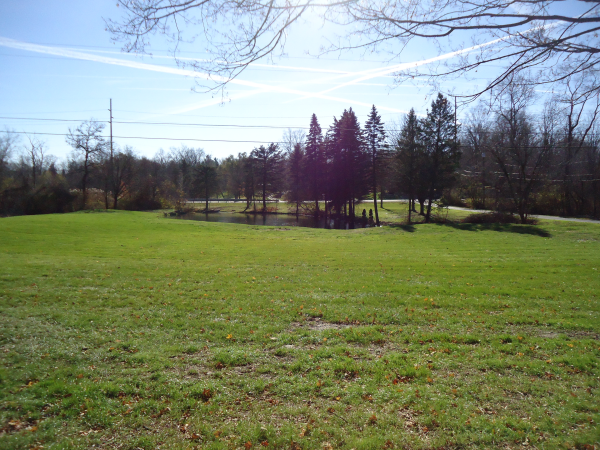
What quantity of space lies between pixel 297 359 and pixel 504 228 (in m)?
28.0

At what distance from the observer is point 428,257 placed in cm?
1592

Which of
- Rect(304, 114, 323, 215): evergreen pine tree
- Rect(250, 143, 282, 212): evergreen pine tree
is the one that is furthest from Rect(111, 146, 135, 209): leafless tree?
Rect(304, 114, 323, 215): evergreen pine tree

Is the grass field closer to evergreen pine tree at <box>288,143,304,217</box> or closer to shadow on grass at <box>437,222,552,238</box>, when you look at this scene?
shadow on grass at <box>437,222,552,238</box>

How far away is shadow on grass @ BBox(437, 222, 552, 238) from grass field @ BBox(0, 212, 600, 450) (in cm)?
1614

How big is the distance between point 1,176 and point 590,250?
191 ft

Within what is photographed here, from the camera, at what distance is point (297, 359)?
17.5ft

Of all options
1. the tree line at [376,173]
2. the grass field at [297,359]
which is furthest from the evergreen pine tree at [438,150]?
the grass field at [297,359]

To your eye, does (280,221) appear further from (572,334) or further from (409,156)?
(572,334)

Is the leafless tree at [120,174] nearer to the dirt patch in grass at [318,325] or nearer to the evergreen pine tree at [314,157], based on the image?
the evergreen pine tree at [314,157]

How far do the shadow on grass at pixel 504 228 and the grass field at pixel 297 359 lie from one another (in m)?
16.1

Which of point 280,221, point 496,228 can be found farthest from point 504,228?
point 280,221

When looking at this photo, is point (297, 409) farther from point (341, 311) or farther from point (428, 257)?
point (428, 257)

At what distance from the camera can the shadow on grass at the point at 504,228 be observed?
2537cm

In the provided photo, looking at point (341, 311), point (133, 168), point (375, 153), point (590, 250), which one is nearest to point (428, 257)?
point (590, 250)
